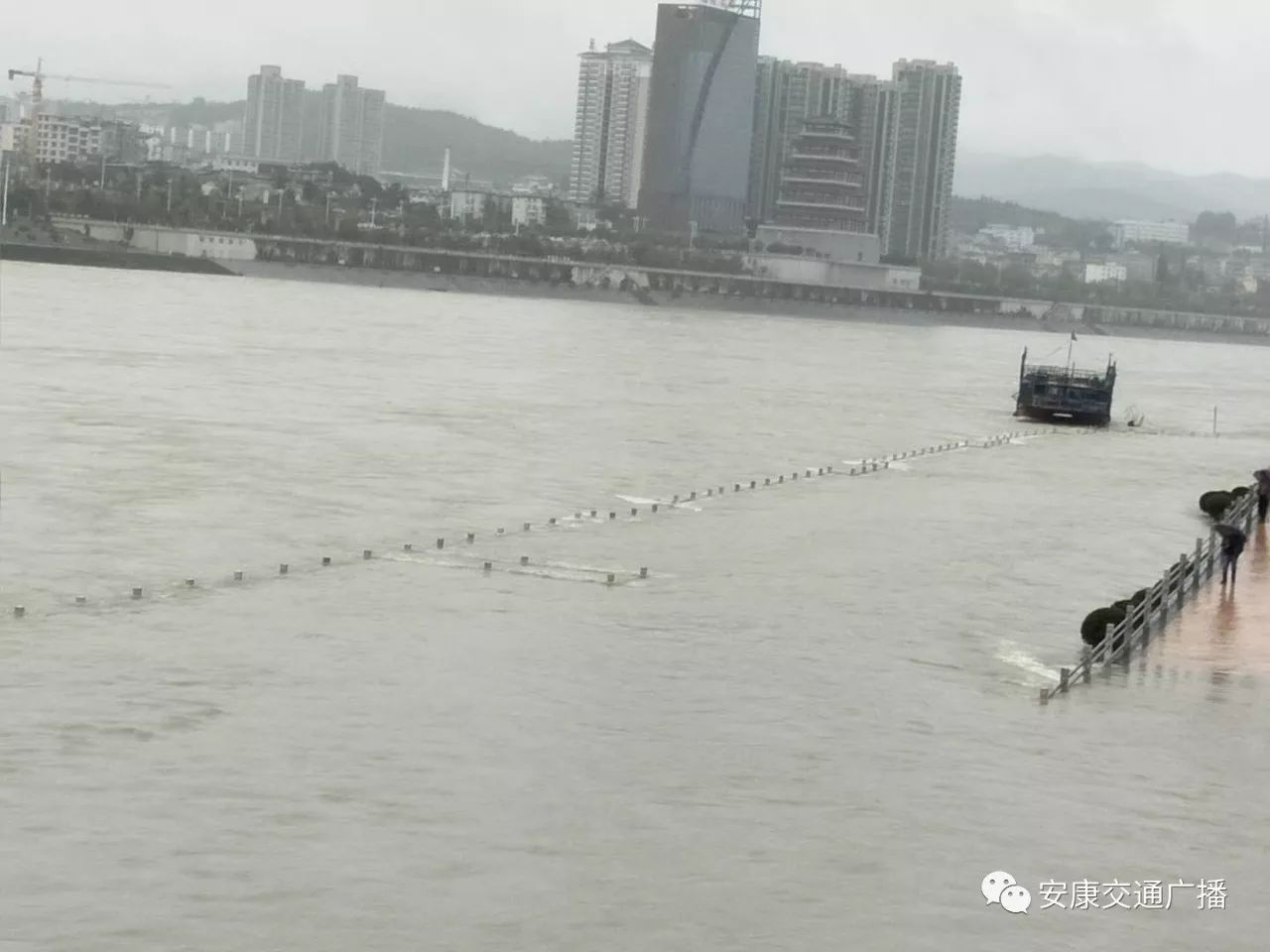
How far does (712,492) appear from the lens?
1134 inches

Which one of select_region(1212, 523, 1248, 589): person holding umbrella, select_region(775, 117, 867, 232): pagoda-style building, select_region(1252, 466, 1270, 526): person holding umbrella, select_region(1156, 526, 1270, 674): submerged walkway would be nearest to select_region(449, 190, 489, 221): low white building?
select_region(775, 117, 867, 232): pagoda-style building

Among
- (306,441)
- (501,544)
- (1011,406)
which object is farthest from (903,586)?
(1011,406)

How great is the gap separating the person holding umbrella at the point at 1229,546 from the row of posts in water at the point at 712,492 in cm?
490

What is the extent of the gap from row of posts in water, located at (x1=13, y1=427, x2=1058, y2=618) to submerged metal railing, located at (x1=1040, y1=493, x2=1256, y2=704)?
4470 mm

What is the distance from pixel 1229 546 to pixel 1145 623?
2818 mm

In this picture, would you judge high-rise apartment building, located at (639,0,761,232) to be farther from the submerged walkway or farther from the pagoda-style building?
the submerged walkway

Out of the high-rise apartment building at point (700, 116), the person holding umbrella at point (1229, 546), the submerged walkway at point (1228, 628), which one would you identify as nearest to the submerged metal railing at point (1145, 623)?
the submerged walkway at point (1228, 628)

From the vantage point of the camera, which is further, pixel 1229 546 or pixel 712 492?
pixel 712 492

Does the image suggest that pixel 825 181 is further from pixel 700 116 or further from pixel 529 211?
pixel 700 116

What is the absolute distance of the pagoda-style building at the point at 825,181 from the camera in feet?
472

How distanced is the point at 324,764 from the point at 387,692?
79.4 inches

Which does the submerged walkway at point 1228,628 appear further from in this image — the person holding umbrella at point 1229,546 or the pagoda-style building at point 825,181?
the pagoda-style building at point 825,181

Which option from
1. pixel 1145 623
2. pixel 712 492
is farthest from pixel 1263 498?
pixel 1145 623

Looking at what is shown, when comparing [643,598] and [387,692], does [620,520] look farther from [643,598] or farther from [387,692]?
[387,692]
